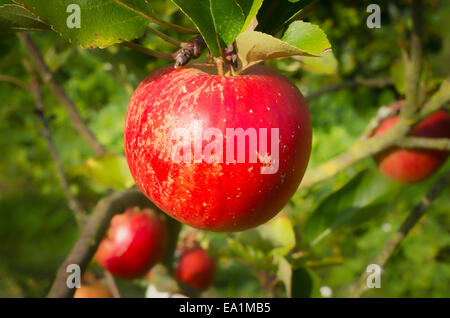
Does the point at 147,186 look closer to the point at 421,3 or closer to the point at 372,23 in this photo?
the point at 372,23

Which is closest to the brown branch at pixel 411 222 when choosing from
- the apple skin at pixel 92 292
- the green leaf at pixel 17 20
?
the apple skin at pixel 92 292

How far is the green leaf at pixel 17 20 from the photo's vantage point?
0.38 meters

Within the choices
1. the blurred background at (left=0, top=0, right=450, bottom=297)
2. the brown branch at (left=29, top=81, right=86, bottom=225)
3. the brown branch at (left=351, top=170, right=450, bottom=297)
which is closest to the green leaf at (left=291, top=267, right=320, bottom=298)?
the brown branch at (left=351, top=170, right=450, bottom=297)

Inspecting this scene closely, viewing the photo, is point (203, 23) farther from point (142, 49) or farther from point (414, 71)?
point (414, 71)

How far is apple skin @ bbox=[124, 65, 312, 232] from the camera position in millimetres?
359

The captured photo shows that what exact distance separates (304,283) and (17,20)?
20.4 inches

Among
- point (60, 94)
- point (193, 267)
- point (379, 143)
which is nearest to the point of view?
point (379, 143)

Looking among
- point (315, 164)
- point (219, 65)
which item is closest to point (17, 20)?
point (219, 65)

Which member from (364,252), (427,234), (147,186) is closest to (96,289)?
(147,186)

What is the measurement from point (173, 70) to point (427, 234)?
1.69 m

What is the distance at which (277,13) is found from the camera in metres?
0.41

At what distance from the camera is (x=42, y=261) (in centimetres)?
213

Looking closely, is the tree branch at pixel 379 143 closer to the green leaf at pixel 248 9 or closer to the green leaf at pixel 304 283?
the green leaf at pixel 304 283

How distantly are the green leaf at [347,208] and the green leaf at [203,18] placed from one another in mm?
483
